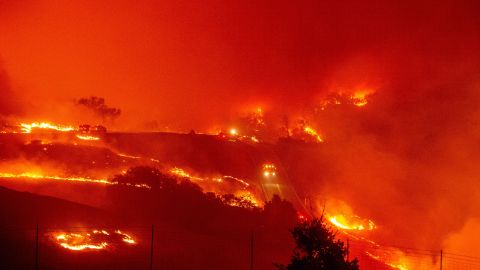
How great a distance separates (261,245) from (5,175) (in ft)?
91.9

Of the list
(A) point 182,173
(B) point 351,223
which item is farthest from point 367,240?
(A) point 182,173

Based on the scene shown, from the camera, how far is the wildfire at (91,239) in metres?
23.0

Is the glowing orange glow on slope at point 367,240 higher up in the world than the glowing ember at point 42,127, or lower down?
lower down

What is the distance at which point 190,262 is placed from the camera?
24094mm

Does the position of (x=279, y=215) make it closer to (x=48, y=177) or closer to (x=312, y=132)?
(x=48, y=177)

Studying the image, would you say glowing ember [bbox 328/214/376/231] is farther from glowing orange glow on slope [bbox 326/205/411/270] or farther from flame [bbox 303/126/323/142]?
flame [bbox 303/126/323/142]

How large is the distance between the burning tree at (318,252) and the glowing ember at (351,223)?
41762mm

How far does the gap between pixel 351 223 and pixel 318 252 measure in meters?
43.2

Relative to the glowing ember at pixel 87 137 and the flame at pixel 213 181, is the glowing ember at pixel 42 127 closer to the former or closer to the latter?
the glowing ember at pixel 87 137

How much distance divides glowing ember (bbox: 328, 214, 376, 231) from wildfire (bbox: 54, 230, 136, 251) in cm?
3284

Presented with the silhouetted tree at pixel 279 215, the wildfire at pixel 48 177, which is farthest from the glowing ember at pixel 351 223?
the wildfire at pixel 48 177

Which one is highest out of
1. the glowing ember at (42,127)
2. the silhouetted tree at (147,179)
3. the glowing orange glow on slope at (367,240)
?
the glowing ember at (42,127)

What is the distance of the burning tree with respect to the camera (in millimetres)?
12578

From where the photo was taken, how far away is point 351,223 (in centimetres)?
5459
